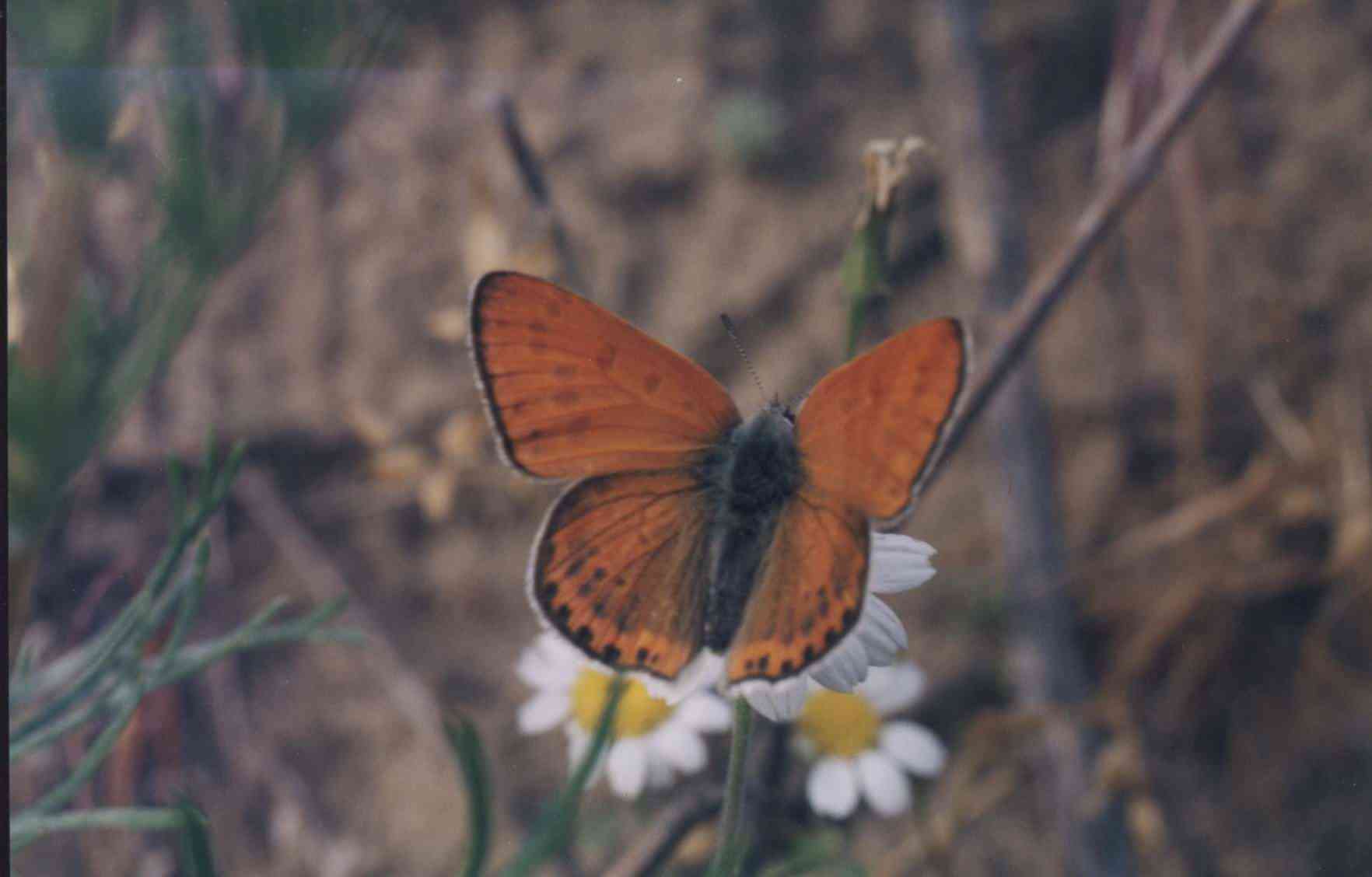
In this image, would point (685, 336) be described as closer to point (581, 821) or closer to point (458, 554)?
point (458, 554)

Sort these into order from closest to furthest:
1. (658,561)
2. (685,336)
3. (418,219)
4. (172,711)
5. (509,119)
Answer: (658,561) → (509,119) → (172,711) → (685,336) → (418,219)

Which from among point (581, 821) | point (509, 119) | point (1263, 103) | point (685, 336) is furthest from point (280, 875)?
point (1263, 103)

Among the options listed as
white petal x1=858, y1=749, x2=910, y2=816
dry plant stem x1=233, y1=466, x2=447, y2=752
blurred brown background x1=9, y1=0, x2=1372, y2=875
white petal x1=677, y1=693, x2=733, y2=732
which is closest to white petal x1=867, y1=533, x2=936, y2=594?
white petal x1=677, y1=693, x2=733, y2=732

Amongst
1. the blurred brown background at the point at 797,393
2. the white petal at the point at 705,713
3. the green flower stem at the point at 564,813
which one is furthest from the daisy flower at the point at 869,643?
the blurred brown background at the point at 797,393

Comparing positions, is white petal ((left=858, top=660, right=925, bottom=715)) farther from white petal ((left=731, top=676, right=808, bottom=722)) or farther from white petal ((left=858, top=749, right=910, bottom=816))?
white petal ((left=731, top=676, right=808, bottom=722))

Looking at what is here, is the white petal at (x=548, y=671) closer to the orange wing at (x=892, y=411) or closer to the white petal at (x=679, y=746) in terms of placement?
the white petal at (x=679, y=746)

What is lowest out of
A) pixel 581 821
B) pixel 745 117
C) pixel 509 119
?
pixel 581 821
